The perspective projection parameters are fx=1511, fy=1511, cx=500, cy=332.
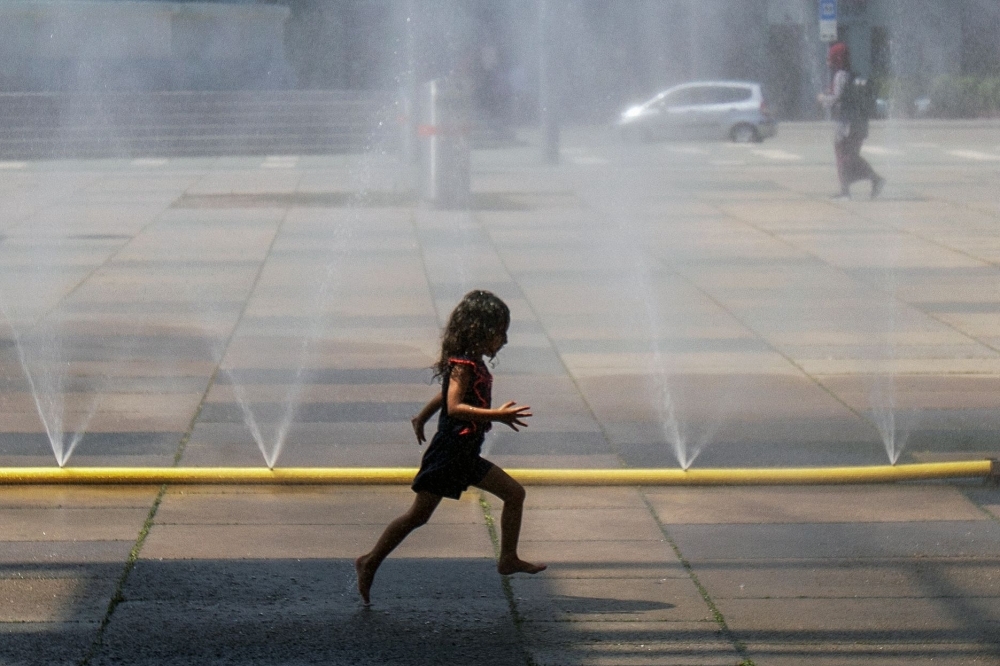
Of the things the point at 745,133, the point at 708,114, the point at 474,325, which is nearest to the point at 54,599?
the point at 474,325

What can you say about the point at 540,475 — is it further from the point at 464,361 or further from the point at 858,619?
the point at 858,619

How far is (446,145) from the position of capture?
16750 mm

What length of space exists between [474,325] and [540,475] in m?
1.61

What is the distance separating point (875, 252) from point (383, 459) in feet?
25.9

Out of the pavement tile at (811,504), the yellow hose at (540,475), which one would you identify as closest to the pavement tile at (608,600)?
the pavement tile at (811,504)

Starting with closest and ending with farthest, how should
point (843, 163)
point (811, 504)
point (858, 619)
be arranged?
point (858, 619)
point (811, 504)
point (843, 163)

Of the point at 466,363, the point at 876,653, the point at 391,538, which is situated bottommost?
the point at 876,653

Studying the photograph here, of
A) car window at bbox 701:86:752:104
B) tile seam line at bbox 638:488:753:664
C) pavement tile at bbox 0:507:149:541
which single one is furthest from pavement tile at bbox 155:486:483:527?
car window at bbox 701:86:752:104

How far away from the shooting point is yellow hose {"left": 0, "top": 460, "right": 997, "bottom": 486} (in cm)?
583

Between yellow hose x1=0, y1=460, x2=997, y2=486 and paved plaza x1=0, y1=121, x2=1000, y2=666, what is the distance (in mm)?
53

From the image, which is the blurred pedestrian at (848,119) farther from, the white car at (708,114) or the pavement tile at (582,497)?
the white car at (708,114)

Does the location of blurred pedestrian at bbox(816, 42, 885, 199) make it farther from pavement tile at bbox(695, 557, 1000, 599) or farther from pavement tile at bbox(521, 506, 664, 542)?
pavement tile at bbox(695, 557, 1000, 599)

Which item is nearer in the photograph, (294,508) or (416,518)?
(416,518)

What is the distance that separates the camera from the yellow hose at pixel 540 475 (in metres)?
5.83
